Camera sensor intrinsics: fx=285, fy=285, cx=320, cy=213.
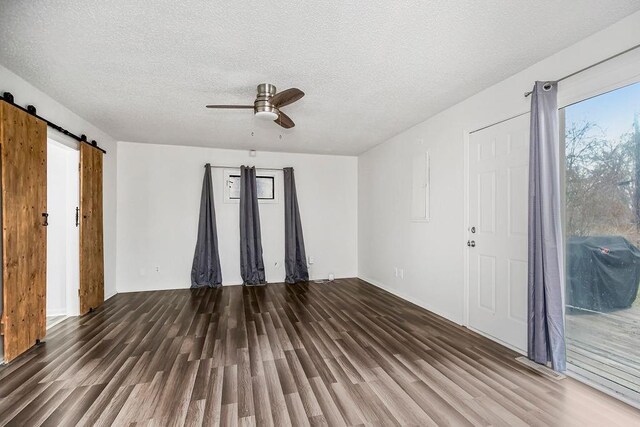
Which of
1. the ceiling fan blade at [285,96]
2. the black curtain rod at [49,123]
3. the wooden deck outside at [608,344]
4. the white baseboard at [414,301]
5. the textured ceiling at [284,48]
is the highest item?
the textured ceiling at [284,48]

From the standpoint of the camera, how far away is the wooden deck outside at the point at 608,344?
1999 millimetres

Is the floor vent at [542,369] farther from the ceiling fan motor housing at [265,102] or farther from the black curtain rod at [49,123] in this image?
→ the black curtain rod at [49,123]

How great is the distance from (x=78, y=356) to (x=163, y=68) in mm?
2681

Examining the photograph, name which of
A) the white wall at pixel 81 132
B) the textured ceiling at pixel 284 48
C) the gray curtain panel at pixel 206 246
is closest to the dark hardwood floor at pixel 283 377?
the white wall at pixel 81 132

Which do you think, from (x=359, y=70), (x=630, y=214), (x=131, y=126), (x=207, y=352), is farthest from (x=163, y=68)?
(x=630, y=214)

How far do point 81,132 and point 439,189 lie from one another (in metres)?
4.75

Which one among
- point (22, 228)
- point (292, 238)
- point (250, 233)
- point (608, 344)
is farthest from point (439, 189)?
point (22, 228)

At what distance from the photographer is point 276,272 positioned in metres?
5.65

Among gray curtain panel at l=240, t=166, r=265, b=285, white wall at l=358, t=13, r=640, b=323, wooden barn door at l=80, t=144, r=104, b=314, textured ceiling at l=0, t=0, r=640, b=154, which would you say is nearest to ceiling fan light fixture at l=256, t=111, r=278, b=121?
textured ceiling at l=0, t=0, r=640, b=154

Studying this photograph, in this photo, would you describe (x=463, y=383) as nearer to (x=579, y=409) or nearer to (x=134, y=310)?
(x=579, y=409)

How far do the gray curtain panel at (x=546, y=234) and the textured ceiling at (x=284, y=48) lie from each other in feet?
1.78

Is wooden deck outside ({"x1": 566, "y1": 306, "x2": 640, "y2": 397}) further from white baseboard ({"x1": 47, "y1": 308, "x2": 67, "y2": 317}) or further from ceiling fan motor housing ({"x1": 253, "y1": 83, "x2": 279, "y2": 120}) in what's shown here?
white baseboard ({"x1": 47, "y1": 308, "x2": 67, "y2": 317})

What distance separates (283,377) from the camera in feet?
7.23

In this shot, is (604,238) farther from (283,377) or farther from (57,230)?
(57,230)
